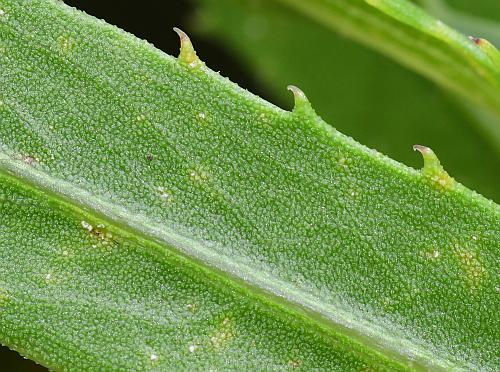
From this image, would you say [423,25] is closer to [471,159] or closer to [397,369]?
[397,369]

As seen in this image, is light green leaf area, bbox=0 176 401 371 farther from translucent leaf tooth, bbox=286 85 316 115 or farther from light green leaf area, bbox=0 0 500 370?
translucent leaf tooth, bbox=286 85 316 115

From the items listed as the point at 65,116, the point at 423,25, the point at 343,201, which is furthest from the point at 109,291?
the point at 423,25

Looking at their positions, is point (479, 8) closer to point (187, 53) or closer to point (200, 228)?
point (187, 53)

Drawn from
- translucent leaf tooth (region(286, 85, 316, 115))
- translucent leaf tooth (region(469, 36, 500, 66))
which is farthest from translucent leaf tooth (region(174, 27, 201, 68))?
translucent leaf tooth (region(469, 36, 500, 66))

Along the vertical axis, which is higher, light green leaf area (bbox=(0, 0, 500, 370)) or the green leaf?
the green leaf

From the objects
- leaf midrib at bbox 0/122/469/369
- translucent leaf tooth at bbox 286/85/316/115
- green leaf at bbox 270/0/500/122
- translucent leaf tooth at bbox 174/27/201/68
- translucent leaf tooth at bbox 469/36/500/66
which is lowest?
leaf midrib at bbox 0/122/469/369

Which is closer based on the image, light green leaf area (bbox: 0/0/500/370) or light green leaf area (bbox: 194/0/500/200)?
light green leaf area (bbox: 0/0/500/370)
